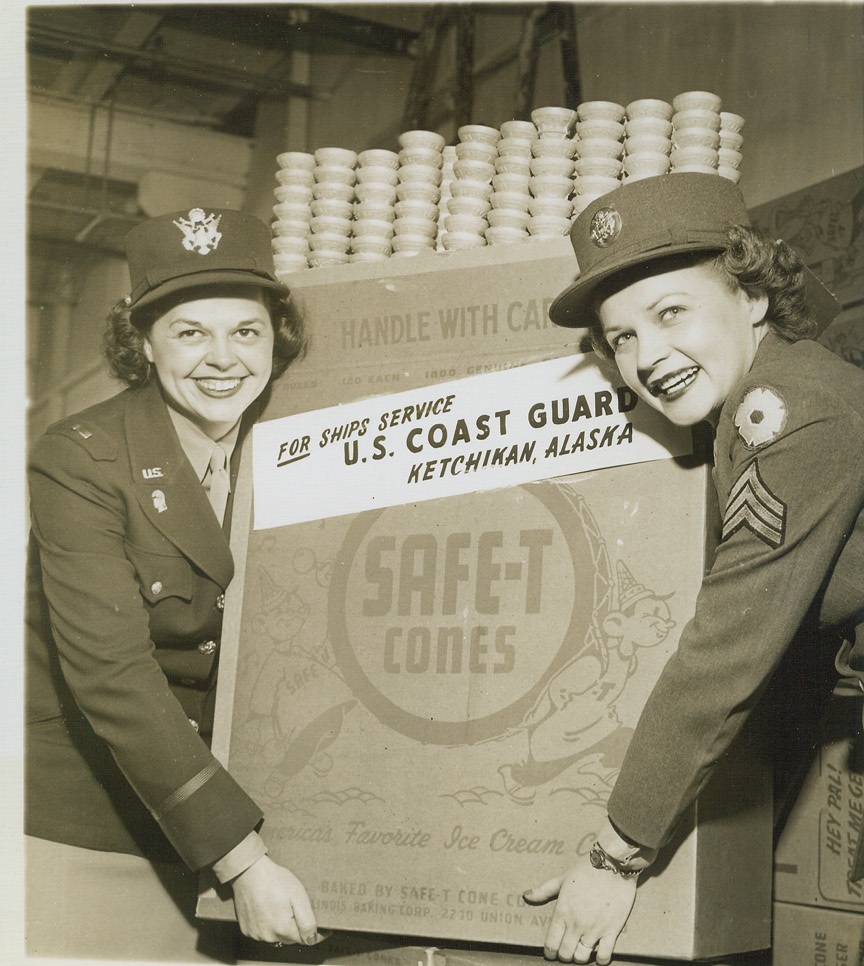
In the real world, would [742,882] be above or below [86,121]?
below

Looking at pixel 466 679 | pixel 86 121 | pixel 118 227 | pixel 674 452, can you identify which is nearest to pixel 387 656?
pixel 466 679

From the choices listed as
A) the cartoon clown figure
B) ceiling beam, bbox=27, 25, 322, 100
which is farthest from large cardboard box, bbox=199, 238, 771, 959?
ceiling beam, bbox=27, 25, 322, 100

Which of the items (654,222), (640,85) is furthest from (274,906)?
(640,85)

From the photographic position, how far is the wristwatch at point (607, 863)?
1733 millimetres

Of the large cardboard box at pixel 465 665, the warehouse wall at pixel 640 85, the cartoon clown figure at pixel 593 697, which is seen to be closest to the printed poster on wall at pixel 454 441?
the large cardboard box at pixel 465 665

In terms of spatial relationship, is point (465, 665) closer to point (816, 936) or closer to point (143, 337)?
point (816, 936)

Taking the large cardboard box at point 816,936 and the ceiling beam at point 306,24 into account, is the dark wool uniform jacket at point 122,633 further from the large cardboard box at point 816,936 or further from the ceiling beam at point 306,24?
the ceiling beam at point 306,24

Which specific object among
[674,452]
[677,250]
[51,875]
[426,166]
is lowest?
[51,875]

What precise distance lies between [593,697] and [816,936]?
56cm

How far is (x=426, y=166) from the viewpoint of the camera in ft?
7.22

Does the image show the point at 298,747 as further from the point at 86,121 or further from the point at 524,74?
the point at 86,121

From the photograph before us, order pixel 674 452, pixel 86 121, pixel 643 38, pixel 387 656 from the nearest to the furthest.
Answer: pixel 674 452 < pixel 387 656 < pixel 643 38 < pixel 86 121

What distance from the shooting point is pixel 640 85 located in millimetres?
2959

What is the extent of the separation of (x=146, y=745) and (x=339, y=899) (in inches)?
17.1
